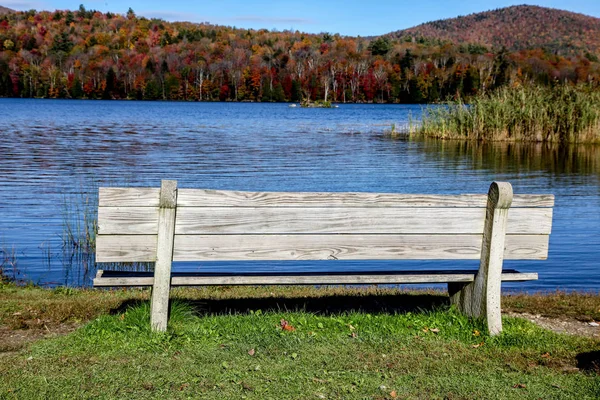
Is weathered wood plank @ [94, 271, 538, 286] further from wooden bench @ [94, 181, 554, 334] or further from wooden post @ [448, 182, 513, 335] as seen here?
wooden post @ [448, 182, 513, 335]

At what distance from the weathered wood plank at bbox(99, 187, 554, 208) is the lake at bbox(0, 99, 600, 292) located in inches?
176

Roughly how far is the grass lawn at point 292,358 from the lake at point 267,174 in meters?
4.05

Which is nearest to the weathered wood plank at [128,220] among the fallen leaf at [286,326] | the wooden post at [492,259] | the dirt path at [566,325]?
the fallen leaf at [286,326]

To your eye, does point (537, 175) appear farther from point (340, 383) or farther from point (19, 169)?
point (340, 383)

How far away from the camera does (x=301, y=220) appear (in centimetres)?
448

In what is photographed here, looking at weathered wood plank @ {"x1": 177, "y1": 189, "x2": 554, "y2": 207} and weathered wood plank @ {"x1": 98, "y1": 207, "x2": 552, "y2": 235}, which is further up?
weathered wood plank @ {"x1": 177, "y1": 189, "x2": 554, "y2": 207}

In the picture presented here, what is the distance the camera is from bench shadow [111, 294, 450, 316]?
5.64 meters

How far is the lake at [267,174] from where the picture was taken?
973cm

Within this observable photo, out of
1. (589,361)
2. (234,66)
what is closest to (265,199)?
(589,361)

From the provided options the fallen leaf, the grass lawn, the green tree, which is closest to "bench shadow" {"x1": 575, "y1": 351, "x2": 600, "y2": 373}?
the grass lawn

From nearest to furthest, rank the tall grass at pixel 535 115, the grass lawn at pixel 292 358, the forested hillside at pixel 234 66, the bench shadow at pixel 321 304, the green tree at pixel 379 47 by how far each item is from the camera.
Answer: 1. the grass lawn at pixel 292 358
2. the bench shadow at pixel 321 304
3. the tall grass at pixel 535 115
4. the forested hillside at pixel 234 66
5. the green tree at pixel 379 47

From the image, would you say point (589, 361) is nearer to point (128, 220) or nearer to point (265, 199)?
point (265, 199)

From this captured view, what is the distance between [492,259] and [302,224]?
125 cm

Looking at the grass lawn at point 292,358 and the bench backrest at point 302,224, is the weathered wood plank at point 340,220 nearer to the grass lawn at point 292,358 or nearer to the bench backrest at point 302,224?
the bench backrest at point 302,224
